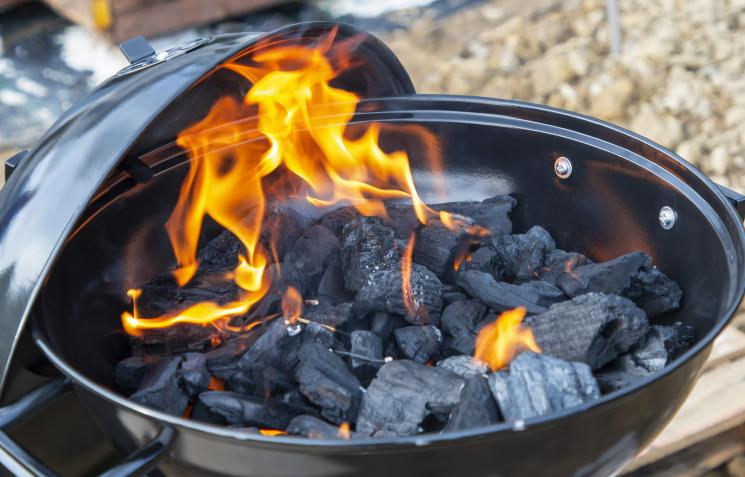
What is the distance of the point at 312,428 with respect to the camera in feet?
3.96

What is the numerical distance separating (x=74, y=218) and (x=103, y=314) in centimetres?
40

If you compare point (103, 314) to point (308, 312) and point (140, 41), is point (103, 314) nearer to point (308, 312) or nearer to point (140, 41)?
point (308, 312)

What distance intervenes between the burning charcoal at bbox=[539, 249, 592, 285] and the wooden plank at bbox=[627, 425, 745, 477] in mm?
640

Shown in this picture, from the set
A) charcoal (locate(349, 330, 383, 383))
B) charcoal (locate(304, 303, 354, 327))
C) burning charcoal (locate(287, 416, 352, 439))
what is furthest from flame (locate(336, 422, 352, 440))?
charcoal (locate(304, 303, 354, 327))

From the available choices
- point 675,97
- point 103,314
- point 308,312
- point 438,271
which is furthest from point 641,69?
point 103,314

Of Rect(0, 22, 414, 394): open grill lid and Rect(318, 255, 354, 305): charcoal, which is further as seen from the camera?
Rect(318, 255, 354, 305): charcoal

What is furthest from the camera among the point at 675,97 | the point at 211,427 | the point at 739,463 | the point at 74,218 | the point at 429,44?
the point at 429,44

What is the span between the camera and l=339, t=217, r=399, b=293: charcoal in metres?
1.52

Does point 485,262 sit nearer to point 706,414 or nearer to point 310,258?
point 310,258

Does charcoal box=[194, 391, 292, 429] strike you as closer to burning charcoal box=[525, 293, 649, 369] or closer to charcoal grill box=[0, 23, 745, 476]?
charcoal grill box=[0, 23, 745, 476]

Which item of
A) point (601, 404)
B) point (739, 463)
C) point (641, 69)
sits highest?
point (641, 69)

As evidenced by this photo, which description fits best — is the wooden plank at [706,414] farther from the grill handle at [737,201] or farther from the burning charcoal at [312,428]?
the burning charcoal at [312,428]

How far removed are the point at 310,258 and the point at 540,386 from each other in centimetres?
63

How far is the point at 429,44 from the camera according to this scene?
3.97 m
